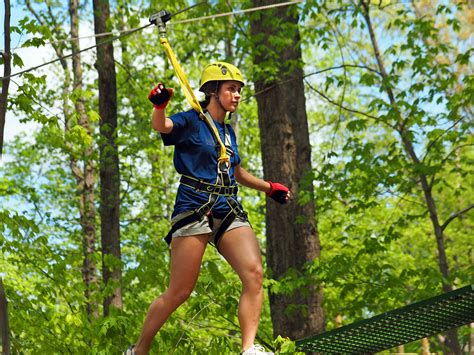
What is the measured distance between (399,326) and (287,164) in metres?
3.66

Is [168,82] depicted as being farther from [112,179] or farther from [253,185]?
[253,185]

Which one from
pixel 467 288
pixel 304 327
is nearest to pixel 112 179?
pixel 304 327

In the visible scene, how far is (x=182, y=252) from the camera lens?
4.48 meters

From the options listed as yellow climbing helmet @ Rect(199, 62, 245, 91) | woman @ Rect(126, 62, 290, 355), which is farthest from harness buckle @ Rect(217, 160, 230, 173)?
yellow climbing helmet @ Rect(199, 62, 245, 91)

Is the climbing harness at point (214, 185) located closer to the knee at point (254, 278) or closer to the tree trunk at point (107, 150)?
the knee at point (254, 278)

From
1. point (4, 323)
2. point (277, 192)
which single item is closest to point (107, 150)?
point (4, 323)

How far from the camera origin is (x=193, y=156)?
4543 mm

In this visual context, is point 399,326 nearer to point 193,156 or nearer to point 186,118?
point 193,156

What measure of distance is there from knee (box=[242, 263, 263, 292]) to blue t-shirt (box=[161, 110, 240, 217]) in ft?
1.16

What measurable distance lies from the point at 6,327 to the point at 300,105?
17.3 feet

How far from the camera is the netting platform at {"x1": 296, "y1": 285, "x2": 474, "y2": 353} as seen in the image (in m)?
5.88

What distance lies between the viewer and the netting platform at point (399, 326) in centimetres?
588

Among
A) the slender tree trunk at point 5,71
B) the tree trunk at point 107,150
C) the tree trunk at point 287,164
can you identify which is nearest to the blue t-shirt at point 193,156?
the slender tree trunk at point 5,71

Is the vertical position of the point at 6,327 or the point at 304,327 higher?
the point at 304,327
